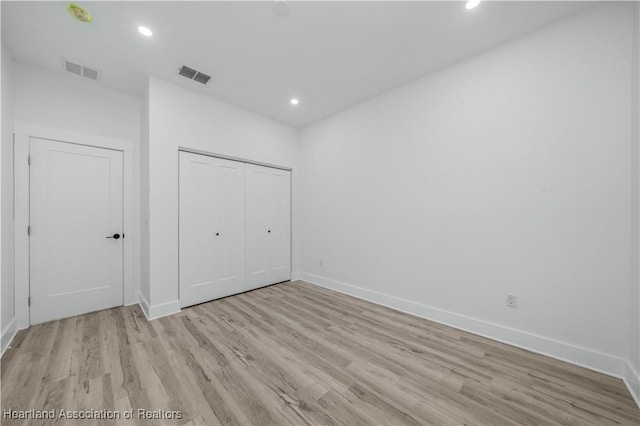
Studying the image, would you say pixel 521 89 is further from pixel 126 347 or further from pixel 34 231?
pixel 34 231

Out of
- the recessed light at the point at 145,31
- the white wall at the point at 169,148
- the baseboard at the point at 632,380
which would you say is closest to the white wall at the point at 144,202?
the white wall at the point at 169,148

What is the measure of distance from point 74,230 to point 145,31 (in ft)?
7.98

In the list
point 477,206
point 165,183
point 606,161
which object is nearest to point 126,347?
point 165,183

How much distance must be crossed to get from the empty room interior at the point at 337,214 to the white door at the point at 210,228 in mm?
28

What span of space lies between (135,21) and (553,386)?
4481mm

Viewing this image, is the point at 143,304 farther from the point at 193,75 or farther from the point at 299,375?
the point at 193,75

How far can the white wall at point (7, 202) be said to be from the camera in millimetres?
2197

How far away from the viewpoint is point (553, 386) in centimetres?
167

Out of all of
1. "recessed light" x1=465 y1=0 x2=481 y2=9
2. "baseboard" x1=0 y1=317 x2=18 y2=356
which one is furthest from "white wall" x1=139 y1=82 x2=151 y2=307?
"recessed light" x1=465 y1=0 x2=481 y2=9

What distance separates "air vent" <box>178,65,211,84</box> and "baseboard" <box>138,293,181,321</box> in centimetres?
281

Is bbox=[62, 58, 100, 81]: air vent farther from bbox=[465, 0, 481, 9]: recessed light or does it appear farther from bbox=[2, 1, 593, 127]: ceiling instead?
bbox=[465, 0, 481, 9]: recessed light

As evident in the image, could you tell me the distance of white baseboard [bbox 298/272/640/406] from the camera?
1768 millimetres

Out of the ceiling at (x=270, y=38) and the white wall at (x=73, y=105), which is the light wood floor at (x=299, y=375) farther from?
the ceiling at (x=270, y=38)

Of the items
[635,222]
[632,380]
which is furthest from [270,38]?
[632,380]
